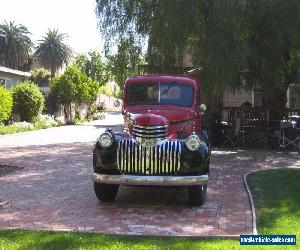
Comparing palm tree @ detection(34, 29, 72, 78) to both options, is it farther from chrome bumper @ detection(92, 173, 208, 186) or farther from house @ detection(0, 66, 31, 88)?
chrome bumper @ detection(92, 173, 208, 186)

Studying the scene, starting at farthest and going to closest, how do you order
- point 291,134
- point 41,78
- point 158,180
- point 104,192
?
1. point 41,78
2. point 291,134
3. point 104,192
4. point 158,180

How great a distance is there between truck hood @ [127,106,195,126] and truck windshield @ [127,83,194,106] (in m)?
0.26

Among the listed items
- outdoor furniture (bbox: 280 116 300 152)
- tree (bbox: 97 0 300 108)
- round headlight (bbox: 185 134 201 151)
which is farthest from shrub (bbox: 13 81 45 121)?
round headlight (bbox: 185 134 201 151)

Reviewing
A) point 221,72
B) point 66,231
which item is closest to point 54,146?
point 221,72

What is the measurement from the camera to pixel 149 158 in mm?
7918

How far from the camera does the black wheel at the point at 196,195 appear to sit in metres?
8.23

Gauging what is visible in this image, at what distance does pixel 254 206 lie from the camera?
8312mm

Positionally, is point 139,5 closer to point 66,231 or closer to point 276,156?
point 276,156

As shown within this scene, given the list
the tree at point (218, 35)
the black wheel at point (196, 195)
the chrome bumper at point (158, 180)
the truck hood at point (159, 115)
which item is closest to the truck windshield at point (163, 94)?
the truck hood at point (159, 115)

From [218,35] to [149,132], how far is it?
6584 millimetres

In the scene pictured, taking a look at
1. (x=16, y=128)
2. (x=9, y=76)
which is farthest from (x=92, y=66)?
(x=16, y=128)

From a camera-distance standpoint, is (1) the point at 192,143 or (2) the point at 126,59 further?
(2) the point at 126,59

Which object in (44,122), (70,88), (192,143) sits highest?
(70,88)

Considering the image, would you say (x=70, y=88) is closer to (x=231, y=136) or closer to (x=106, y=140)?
(x=231, y=136)
